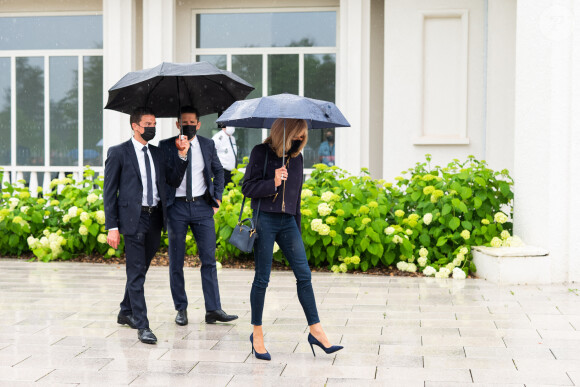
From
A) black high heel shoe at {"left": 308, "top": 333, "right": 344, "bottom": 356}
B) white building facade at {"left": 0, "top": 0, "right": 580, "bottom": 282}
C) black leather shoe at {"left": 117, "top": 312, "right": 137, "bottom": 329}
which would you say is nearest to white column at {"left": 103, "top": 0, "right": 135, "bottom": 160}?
white building facade at {"left": 0, "top": 0, "right": 580, "bottom": 282}

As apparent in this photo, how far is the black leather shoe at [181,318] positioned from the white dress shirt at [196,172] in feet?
3.33

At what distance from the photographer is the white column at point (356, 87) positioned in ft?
40.3

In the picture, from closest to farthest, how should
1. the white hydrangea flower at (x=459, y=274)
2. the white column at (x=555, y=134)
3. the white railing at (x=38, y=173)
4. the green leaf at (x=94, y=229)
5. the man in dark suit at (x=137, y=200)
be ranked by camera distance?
1. the man in dark suit at (x=137, y=200)
2. the white column at (x=555, y=134)
3. the white hydrangea flower at (x=459, y=274)
4. the green leaf at (x=94, y=229)
5. the white railing at (x=38, y=173)

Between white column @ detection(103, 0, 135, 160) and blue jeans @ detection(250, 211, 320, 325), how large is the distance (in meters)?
7.78

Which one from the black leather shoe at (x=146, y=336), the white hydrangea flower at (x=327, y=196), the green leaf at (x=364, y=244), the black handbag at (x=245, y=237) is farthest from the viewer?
the white hydrangea flower at (x=327, y=196)

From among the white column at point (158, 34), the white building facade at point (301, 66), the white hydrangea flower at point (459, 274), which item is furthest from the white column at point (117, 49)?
the white hydrangea flower at point (459, 274)

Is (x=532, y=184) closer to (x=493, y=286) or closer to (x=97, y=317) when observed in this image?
(x=493, y=286)

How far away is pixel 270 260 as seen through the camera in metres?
5.43

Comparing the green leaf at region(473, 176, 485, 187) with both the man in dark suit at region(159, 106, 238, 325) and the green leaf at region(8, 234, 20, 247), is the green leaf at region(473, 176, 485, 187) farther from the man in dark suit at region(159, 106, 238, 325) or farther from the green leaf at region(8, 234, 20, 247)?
the green leaf at region(8, 234, 20, 247)

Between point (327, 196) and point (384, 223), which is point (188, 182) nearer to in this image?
point (327, 196)

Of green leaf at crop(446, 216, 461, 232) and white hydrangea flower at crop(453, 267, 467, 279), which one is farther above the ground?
green leaf at crop(446, 216, 461, 232)

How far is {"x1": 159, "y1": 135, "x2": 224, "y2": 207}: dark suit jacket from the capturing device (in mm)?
6488

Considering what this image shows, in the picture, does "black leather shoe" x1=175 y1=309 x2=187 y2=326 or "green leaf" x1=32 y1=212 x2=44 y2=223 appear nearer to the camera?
"black leather shoe" x1=175 y1=309 x2=187 y2=326

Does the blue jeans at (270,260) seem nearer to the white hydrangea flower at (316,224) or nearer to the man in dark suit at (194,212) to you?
the man in dark suit at (194,212)
